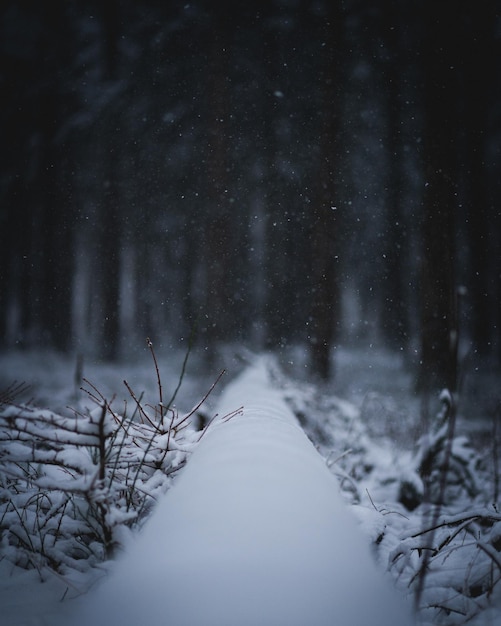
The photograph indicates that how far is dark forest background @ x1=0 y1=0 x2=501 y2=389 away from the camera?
8.26m

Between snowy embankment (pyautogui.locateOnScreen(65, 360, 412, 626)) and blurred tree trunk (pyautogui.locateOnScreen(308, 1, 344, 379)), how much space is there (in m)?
7.32

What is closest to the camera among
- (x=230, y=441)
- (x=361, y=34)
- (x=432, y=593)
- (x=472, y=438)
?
(x=432, y=593)

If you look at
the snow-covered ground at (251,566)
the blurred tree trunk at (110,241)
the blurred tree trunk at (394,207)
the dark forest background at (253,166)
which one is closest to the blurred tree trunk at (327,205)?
the dark forest background at (253,166)

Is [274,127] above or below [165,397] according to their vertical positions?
above

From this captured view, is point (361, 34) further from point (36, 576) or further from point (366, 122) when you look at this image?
point (36, 576)

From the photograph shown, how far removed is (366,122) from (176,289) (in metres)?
12.9

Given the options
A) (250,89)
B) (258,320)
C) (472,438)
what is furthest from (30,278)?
(472,438)

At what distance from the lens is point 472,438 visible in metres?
4.89

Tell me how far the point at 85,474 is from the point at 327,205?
27.3 ft

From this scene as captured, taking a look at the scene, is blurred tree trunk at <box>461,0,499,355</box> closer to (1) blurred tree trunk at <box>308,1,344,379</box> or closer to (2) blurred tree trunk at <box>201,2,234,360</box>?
(1) blurred tree trunk at <box>308,1,344,379</box>

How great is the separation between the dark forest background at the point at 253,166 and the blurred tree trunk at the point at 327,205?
0.04m

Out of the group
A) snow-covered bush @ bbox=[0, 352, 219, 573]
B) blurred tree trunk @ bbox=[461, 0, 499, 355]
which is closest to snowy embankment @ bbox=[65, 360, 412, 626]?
snow-covered bush @ bbox=[0, 352, 219, 573]

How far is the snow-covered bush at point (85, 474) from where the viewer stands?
0.91 metres

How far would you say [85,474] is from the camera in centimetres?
94
